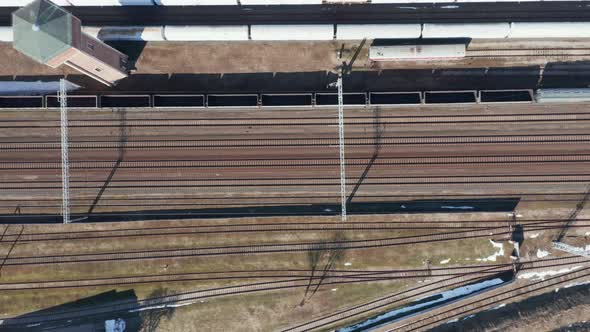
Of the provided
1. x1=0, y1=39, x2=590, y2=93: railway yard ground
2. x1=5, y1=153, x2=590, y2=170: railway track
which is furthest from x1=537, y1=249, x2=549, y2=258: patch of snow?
x1=0, y1=39, x2=590, y2=93: railway yard ground

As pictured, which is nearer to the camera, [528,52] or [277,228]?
[528,52]

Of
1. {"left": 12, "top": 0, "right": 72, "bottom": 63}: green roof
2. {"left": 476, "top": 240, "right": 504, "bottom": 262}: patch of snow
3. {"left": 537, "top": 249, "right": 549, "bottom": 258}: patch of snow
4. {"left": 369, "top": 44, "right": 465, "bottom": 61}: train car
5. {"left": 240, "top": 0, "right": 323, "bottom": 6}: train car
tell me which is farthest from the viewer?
{"left": 537, "top": 249, "right": 549, "bottom": 258}: patch of snow

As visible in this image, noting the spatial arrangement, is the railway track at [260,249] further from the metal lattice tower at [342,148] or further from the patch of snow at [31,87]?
the patch of snow at [31,87]

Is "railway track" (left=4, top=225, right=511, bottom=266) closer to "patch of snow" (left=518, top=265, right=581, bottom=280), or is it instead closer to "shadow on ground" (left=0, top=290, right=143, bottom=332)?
"shadow on ground" (left=0, top=290, right=143, bottom=332)

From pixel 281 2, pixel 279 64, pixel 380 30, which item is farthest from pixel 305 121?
pixel 281 2

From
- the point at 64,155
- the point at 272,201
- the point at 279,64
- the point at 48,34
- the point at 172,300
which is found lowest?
the point at 172,300

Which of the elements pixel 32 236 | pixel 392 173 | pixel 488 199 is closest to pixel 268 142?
pixel 392 173

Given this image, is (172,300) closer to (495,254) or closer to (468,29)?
(495,254)
